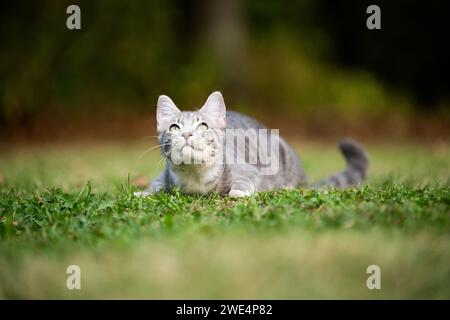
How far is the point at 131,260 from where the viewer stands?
3447 mm

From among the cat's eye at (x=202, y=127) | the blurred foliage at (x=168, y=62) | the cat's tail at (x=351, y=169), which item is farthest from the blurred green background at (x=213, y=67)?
the cat's eye at (x=202, y=127)

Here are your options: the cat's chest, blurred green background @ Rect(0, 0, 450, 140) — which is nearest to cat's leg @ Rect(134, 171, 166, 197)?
the cat's chest

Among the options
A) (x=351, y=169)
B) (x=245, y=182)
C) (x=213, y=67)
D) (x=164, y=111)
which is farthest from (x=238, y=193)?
(x=213, y=67)

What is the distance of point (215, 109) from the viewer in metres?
5.12

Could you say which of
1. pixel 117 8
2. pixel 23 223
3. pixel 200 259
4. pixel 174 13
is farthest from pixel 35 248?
pixel 174 13

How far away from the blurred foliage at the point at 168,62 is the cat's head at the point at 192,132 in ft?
26.9

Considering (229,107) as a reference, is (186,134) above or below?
below

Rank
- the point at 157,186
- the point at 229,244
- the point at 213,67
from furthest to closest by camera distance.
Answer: the point at 213,67
the point at 157,186
the point at 229,244

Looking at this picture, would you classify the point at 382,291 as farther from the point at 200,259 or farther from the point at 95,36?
the point at 95,36

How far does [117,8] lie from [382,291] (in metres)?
12.2

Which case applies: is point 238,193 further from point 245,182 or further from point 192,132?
point 192,132

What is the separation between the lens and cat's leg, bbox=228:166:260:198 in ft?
16.3

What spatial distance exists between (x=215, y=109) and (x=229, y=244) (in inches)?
70.6

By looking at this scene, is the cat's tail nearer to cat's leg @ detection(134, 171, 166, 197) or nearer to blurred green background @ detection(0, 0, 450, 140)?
cat's leg @ detection(134, 171, 166, 197)
